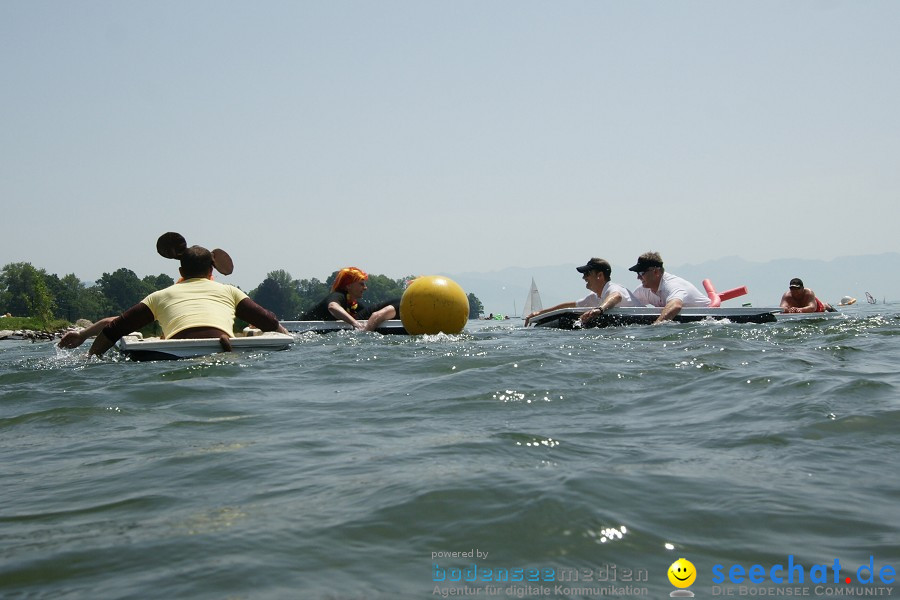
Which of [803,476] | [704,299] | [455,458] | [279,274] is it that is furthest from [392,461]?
[279,274]

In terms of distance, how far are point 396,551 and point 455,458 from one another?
129 cm

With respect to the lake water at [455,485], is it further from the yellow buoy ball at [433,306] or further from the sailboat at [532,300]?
the sailboat at [532,300]

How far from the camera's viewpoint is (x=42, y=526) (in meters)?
3.36

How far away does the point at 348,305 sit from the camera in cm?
1538

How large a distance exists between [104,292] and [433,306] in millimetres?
142669

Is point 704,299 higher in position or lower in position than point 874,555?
higher

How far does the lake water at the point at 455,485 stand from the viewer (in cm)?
276

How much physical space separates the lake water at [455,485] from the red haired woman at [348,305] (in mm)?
7252

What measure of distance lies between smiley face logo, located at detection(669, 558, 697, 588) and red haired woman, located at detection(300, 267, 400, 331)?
11947 mm

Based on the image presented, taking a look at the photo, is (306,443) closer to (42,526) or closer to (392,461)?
(392,461)

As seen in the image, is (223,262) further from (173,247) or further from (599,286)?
(599,286)

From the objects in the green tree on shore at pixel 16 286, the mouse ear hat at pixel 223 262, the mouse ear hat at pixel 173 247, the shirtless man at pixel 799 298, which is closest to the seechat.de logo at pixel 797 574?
the mouse ear hat at pixel 173 247

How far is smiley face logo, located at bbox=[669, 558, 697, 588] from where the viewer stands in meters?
2.68

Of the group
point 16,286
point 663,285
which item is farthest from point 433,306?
point 16,286
